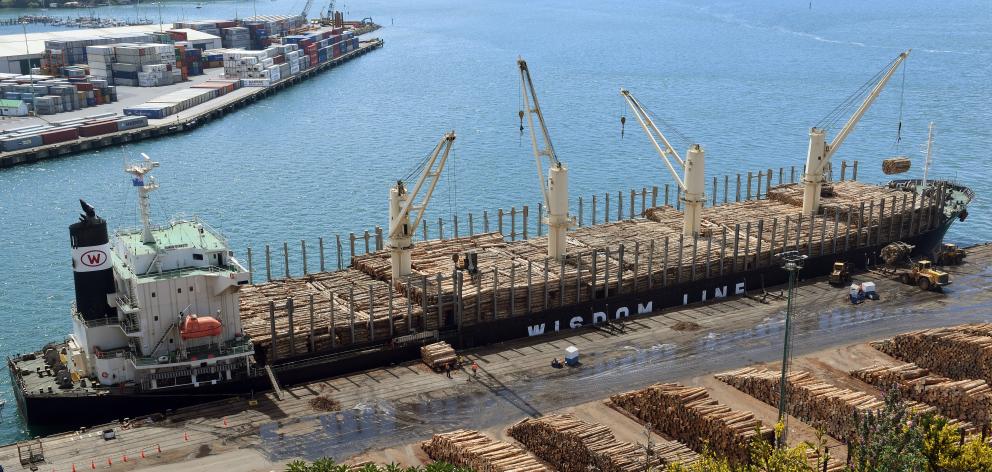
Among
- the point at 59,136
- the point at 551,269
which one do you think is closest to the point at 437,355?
the point at 551,269

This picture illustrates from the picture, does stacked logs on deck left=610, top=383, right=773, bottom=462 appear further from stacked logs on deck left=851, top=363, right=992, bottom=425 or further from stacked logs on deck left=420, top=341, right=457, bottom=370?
stacked logs on deck left=420, top=341, right=457, bottom=370

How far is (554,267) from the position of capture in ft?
185

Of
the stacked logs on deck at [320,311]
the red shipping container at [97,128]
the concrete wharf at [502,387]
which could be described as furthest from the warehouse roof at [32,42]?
the concrete wharf at [502,387]

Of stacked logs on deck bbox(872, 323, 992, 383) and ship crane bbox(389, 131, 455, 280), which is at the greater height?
ship crane bbox(389, 131, 455, 280)

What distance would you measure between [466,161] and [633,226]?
47.1 metres

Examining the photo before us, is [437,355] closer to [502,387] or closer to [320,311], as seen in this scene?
[502,387]

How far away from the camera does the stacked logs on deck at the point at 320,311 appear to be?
4741cm

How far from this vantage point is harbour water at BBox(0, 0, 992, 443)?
85312 millimetres

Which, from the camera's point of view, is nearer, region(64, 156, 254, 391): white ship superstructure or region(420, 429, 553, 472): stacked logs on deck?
region(420, 429, 553, 472): stacked logs on deck

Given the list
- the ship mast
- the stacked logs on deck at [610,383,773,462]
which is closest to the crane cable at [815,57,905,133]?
the stacked logs on deck at [610,383,773,462]

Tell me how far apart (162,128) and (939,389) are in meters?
108

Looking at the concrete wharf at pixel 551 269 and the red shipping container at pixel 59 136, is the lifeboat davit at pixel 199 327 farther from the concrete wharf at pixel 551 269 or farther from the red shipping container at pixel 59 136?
the red shipping container at pixel 59 136

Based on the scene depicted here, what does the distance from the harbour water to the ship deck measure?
13845mm

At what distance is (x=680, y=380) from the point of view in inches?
1848
